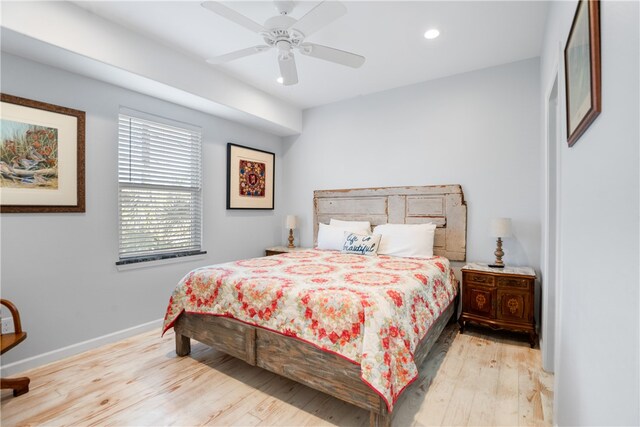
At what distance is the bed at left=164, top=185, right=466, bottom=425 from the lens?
165cm

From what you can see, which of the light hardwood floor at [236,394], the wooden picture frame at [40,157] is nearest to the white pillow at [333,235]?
the light hardwood floor at [236,394]

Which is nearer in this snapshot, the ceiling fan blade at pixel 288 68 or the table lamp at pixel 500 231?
the ceiling fan blade at pixel 288 68

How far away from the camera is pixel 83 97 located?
271 cm

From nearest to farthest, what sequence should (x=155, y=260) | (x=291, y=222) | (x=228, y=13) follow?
(x=228, y=13) < (x=155, y=260) < (x=291, y=222)

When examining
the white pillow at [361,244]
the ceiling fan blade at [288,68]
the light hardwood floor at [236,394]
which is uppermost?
the ceiling fan blade at [288,68]

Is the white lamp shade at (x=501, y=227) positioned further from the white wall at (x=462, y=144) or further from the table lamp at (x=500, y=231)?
the white wall at (x=462, y=144)

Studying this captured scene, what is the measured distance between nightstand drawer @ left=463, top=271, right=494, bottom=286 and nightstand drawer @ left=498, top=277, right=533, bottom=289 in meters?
0.07

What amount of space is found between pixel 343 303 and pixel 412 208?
7.43 feet

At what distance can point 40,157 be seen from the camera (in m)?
2.46

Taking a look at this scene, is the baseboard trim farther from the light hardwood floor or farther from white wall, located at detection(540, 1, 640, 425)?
white wall, located at detection(540, 1, 640, 425)

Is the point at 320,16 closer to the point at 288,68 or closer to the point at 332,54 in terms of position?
the point at 332,54

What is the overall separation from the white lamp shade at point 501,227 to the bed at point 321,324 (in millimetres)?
574

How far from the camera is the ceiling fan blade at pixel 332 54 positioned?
2.29 metres

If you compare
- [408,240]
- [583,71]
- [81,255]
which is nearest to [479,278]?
[408,240]
